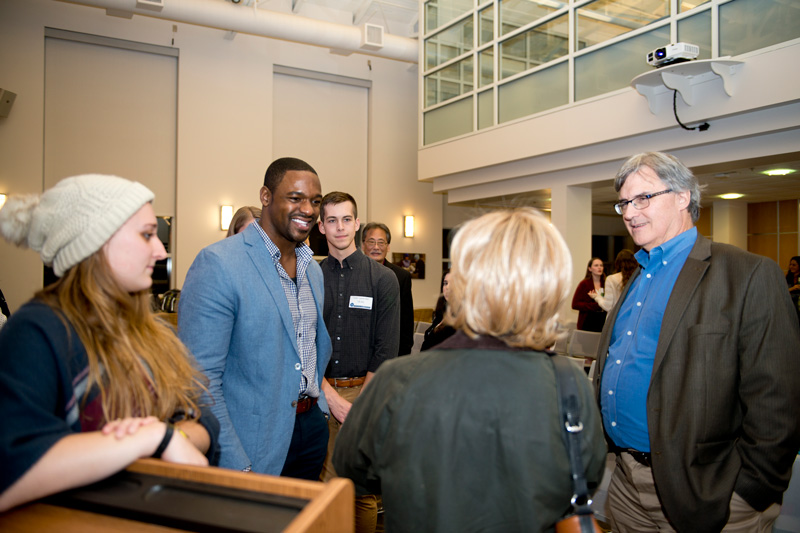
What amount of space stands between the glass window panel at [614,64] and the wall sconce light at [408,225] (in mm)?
4742

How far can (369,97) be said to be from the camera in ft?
35.4

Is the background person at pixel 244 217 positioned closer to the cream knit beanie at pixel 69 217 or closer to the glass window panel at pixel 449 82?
the cream knit beanie at pixel 69 217

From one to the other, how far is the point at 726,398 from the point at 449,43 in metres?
8.33

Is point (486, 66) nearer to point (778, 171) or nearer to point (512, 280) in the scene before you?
point (778, 171)

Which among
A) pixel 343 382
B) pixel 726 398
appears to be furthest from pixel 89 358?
pixel 343 382

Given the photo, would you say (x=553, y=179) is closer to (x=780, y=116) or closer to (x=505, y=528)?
(x=780, y=116)

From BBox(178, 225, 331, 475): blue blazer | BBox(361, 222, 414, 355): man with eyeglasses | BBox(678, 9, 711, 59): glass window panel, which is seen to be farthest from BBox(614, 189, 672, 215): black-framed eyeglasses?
BBox(678, 9, 711, 59): glass window panel

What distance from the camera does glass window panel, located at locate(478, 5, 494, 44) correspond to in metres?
8.09

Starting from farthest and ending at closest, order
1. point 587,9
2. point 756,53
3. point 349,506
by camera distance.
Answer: point 587,9, point 756,53, point 349,506

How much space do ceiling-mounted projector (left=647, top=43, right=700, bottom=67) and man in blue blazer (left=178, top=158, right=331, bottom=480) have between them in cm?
432

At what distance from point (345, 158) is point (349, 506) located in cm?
1021

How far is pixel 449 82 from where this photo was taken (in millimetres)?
9016

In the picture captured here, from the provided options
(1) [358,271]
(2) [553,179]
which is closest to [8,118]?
(1) [358,271]

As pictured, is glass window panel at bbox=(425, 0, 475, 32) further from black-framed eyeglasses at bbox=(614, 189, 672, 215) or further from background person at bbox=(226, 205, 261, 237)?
black-framed eyeglasses at bbox=(614, 189, 672, 215)
